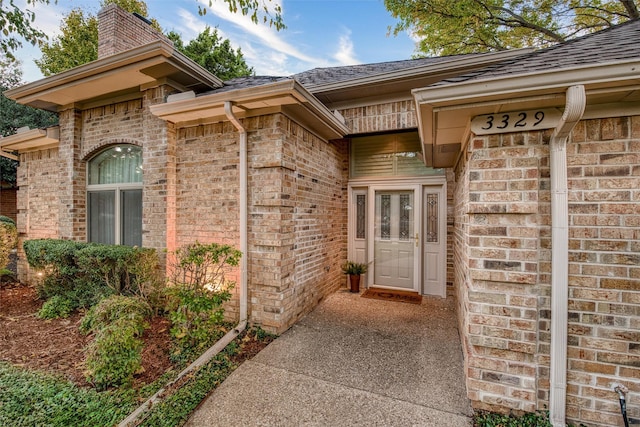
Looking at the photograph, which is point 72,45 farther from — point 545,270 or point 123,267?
point 545,270

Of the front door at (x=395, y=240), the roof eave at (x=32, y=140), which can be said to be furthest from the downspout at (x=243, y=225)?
the roof eave at (x=32, y=140)

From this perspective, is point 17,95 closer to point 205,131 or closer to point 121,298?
point 205,131

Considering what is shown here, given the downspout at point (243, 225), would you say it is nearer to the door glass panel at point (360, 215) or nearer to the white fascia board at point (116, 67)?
the white fascia board at point (116, 67)

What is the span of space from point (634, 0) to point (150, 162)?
38.8 ft

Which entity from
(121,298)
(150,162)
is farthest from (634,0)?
(121,298)

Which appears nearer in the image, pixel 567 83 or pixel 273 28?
pixel 567 83

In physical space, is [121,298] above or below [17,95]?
below

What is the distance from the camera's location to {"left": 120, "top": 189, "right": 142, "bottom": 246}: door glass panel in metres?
4.56

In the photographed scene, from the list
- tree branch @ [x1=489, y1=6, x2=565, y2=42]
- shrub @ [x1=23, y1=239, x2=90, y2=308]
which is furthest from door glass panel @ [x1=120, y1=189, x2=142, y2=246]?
tree branch @ [x1=489, y1=6, x2=565, y2=42]

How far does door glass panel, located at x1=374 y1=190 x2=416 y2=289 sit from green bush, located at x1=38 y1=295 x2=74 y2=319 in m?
5.21

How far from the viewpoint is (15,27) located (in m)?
3.65

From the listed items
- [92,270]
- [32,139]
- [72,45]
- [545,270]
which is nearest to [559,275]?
[545,270]

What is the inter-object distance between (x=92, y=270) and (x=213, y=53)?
1132cm

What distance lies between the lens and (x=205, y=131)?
12.6 feet
